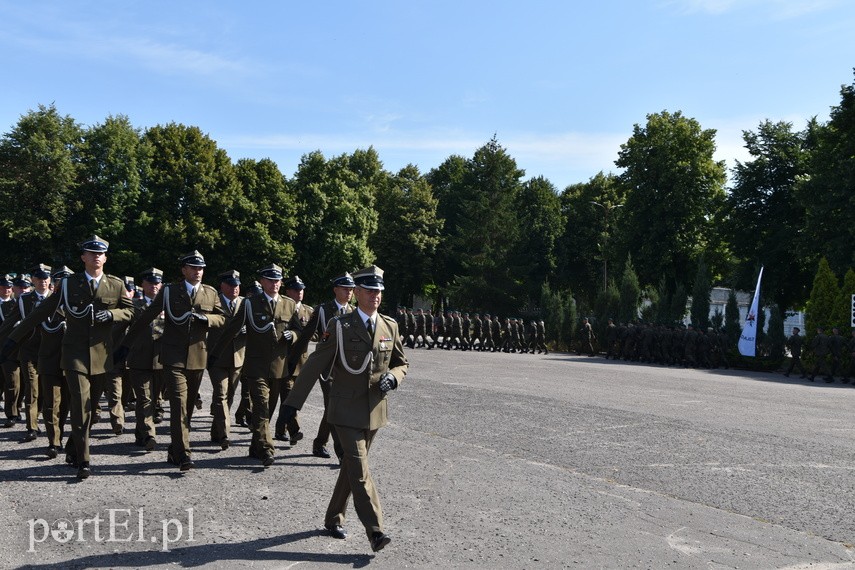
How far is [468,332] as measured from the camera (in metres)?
41.1

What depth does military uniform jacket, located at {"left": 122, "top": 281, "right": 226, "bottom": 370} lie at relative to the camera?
880cm

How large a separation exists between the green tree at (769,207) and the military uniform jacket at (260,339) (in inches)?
1544

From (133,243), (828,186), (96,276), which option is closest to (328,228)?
(133,243)

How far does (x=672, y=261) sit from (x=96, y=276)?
152 ft

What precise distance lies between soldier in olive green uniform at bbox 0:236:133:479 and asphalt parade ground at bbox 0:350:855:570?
711 millimetres

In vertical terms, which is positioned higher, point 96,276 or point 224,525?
point 96,276

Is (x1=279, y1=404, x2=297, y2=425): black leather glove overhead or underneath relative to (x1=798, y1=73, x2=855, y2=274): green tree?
underneath

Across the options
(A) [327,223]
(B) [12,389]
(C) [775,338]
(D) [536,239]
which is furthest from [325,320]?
(D) [536,239]

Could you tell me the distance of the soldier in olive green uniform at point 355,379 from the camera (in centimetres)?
618

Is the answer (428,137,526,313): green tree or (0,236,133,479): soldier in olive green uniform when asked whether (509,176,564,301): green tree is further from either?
(0,236,133,479): soldier in olive green uniform

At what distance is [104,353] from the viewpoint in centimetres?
848

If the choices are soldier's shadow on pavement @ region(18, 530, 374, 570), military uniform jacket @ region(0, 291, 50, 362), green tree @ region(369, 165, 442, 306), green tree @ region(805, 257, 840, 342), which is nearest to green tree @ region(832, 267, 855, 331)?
green tree @ region(805, 257, 840, 342)

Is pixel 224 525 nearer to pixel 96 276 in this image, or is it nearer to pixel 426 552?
pixel 426 552

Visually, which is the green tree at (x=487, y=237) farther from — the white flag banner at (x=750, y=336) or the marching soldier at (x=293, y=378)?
the marching soldier at (x=293, y=378)
